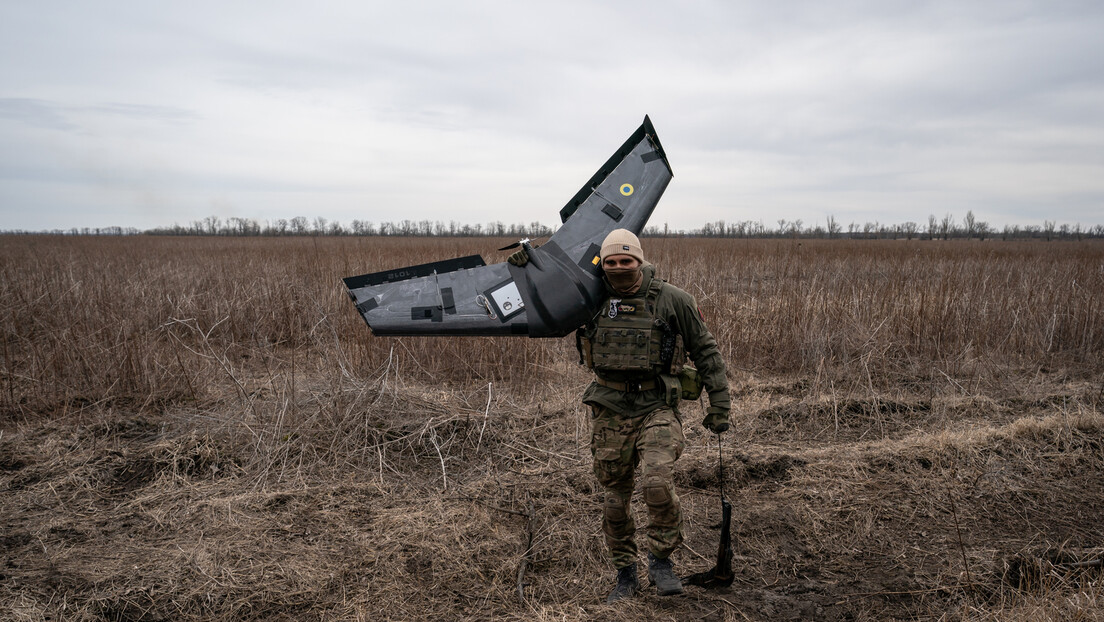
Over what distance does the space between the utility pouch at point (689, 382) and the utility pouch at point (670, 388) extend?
46 mm

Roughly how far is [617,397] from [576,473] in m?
1.34

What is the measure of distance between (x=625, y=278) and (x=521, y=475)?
1.77m

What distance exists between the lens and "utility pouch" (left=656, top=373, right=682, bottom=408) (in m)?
2.55

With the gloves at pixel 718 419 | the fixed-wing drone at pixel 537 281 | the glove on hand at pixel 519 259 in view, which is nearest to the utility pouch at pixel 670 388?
the gloves at pixel 718 419

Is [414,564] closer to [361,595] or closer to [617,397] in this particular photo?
[361,595]

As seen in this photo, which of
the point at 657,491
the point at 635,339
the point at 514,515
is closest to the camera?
the point at 657,491

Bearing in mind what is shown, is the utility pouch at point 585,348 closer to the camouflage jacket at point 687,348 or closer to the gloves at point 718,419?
the camouflage jacket at point 687,348

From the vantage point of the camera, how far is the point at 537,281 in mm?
2793

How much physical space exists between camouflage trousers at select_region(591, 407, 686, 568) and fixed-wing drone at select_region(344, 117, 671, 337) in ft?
1.76

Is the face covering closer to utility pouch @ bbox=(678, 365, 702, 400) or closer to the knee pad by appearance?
utility pouch @ bbox=(678, 365, 702, 400)

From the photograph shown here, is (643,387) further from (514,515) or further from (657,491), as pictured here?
(514,515)

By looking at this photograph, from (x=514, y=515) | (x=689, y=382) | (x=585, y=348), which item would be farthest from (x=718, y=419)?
(x=514, y=515)

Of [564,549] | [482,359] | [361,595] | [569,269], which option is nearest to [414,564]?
[361,595]

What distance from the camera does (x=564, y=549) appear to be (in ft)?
9.89
